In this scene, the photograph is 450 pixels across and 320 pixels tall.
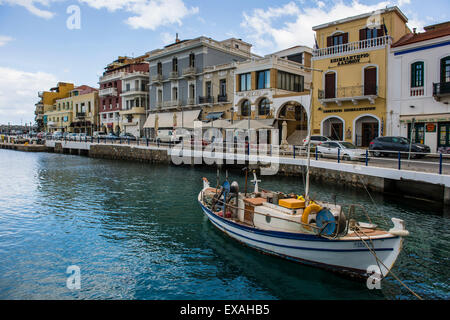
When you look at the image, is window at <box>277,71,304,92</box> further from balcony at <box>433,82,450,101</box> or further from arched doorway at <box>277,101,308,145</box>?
balcony at <box>433,82,450,101</box>

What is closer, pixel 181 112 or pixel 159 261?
pixel 159 261

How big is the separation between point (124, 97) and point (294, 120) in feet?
120

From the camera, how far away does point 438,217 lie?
14984mm

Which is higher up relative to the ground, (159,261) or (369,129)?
(369,129)

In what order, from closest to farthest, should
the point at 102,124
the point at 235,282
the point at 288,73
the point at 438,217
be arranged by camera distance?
the point at 235,282 → the point at 438,217 → the point at 288,73 → the point at 102,124

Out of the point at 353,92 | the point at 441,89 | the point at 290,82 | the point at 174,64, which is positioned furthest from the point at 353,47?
the point at 174,64

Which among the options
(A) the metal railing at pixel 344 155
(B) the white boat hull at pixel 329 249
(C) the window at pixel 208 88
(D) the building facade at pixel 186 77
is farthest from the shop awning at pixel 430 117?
(C) the window at pixel 208 88

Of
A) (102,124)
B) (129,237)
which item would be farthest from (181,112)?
(129,237)

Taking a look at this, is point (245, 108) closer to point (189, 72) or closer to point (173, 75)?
point (189, 72)

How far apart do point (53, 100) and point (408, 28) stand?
90.5 m

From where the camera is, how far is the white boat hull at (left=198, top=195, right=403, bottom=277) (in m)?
8.35
